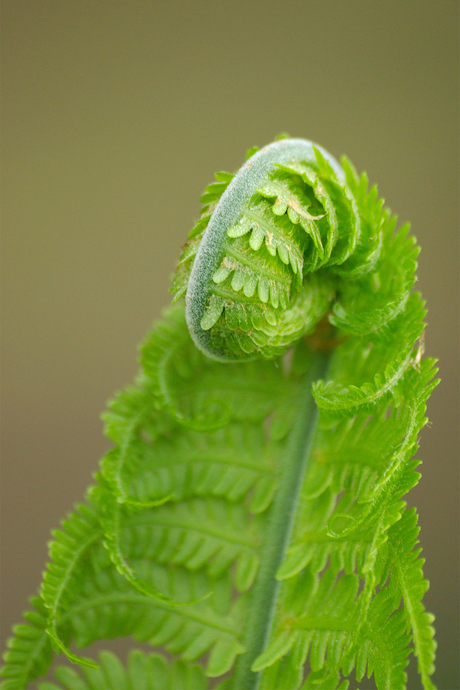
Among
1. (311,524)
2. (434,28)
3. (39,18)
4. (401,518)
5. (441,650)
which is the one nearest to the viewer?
(401,518)

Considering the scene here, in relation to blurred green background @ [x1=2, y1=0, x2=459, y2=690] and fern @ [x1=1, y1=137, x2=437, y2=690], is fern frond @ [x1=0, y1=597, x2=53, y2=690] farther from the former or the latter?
blurred green background @ [x1=2, y1=0, x2=459, y2=690]

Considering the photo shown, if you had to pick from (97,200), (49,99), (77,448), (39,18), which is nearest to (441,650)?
(77,448)

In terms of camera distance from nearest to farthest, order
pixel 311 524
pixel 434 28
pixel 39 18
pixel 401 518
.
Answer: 1. pixel 401 518
2. pixel 311 524
3. pixel 434 28
4. pixel 39 18

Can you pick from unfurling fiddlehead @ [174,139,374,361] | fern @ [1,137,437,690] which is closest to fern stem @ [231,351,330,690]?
fern @ [1,137,437,690]

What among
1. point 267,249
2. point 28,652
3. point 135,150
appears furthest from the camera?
point 135,150

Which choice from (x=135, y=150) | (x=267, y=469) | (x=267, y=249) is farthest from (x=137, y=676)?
(x=135, y=150)

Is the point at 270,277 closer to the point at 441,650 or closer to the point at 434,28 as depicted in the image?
the point at 441,650

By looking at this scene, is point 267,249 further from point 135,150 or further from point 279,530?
point 135,150
